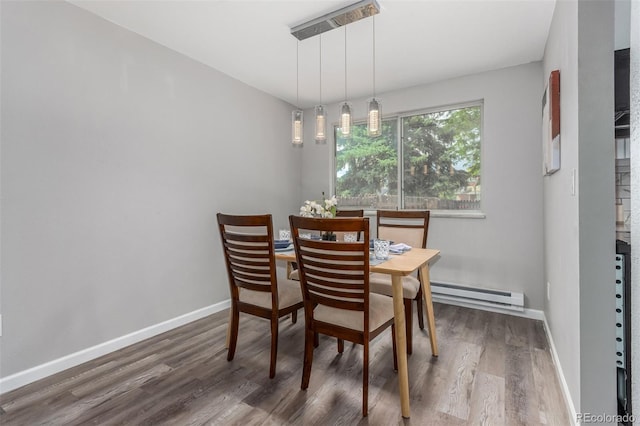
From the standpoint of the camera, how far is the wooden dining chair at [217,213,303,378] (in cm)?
193

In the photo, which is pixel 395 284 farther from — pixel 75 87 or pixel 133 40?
pixel 133 40

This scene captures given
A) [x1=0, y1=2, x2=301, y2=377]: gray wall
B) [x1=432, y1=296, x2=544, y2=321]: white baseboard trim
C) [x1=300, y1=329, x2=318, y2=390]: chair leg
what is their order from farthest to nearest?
[x1=432, y1=296, x2=544, y2=321]: white baseboard trim, [x1=0, y1=2, x2=301, y2=377]: gray wall, [x1=300, y1=329, x2=318, y2=390]: chair leg

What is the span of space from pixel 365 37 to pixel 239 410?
2.74 meters

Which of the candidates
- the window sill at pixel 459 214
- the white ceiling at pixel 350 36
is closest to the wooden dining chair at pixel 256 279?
the white ceiling at pixel 350 36

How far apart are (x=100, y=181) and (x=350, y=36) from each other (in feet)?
7.22

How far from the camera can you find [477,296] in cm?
311

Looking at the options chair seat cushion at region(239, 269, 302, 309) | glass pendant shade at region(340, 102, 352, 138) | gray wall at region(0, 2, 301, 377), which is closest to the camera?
gray wall at region(0, 2, 301, 377)

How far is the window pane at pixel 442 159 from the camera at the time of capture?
333 cm

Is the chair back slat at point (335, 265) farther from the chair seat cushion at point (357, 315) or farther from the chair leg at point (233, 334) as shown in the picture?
the chair leg at point (233, 334)

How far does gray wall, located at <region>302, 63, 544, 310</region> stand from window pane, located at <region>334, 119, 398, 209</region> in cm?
60

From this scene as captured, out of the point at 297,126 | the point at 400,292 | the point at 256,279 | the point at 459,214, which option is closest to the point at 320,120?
the point at 297,126
